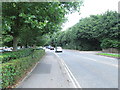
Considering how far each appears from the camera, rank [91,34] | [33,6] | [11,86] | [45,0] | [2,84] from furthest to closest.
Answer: [91,34] < [33,6] < [45,0] < [11,86] < [2,84]

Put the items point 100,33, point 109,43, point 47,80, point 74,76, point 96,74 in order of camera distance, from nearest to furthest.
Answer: point 47,80
point 74,76
point 96,74
point 109,43
point 100,33

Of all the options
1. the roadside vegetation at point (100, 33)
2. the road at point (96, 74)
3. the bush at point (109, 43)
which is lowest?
the road at point (96, 74)

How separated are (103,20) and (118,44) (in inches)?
339

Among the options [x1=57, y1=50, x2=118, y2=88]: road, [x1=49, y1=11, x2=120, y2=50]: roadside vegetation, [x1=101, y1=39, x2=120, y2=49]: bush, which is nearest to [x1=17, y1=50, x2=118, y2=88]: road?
[x1=57, y1=50, x2=118, y2=88]: road

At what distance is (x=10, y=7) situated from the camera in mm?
Result: 6480

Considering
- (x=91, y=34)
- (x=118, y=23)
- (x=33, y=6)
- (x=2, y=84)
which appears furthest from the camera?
(x=91, y=34)

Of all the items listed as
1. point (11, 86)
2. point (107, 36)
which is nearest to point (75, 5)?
point (11, 86)

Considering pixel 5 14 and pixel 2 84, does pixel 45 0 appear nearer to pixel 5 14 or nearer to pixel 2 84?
pixel 5 14

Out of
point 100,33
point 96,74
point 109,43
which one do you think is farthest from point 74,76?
point 100,33

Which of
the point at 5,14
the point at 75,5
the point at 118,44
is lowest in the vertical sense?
the point at 118,44

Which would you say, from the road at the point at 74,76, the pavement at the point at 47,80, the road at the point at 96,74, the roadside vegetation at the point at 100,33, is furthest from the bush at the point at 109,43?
the pavement at the point at 47,80

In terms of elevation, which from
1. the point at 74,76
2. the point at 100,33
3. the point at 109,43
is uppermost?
the point at 100,33

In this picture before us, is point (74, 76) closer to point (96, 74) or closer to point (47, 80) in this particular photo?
point (96, 74)

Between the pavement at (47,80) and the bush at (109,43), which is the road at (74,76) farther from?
the bush at (109,43)
